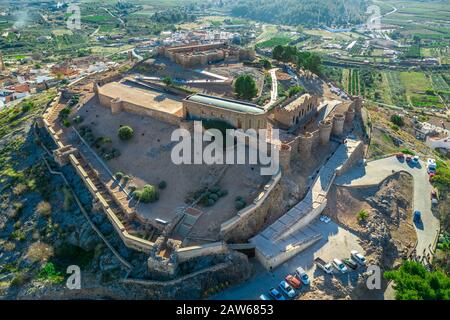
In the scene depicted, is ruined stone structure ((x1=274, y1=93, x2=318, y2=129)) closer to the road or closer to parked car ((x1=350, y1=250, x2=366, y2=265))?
the road

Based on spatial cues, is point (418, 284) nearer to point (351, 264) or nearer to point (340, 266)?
point (351, 264)

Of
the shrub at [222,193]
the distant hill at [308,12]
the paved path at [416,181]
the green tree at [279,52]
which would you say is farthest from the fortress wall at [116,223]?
the distant hill at [308,12]

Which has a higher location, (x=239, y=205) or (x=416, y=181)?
(x=239, y=205)

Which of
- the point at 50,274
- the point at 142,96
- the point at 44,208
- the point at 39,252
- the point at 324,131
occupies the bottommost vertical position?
the point at 50,274

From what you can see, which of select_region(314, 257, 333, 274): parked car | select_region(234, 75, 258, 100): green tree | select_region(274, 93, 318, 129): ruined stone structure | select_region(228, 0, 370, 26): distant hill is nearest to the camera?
select_region(314, 257, 333, 274): parked car

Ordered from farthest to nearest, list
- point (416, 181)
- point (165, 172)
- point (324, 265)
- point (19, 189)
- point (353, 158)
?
point (353, 158) < point (416, 181) < point (19, 189) < point (165, 172) < point (324, 265)

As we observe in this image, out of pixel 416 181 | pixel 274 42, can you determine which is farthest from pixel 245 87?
pixel 274 42

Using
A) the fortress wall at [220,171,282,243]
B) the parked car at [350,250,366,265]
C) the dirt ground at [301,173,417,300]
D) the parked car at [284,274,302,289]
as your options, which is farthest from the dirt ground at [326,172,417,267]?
the parked car at [284,274,302,289]
